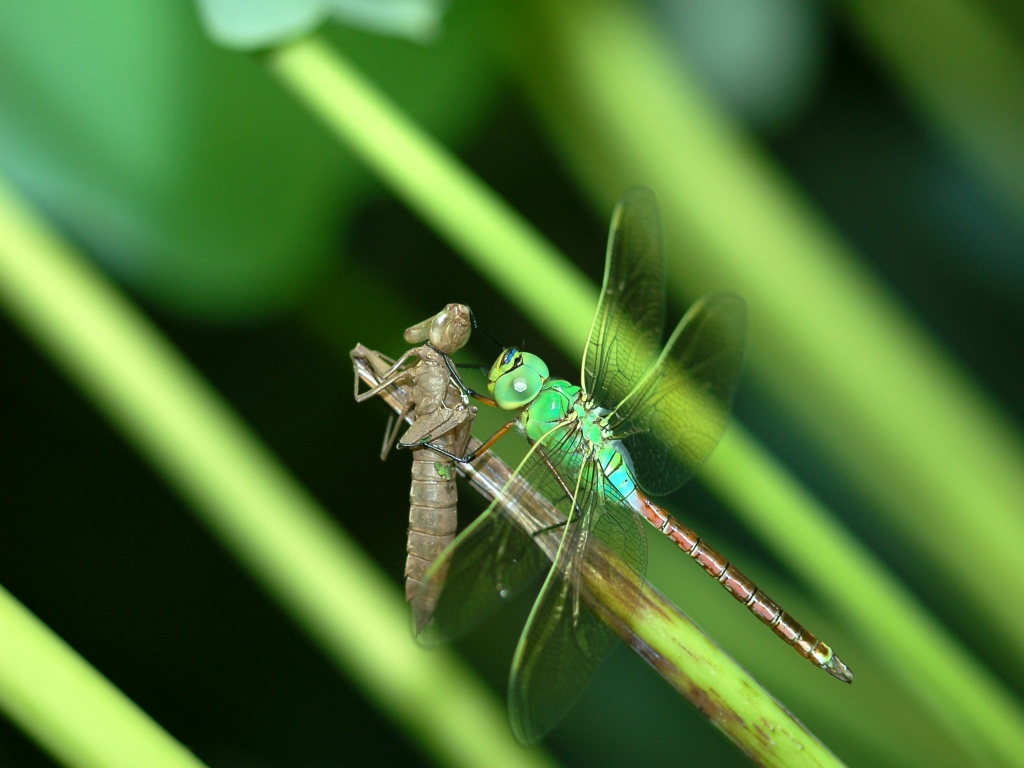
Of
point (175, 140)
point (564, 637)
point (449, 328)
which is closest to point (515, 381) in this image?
point (449, 328)

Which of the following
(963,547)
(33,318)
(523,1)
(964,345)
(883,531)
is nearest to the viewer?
(33,318)

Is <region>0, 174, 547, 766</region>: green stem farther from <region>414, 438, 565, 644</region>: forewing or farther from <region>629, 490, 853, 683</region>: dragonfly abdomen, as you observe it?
<region>629, 490, 853, 683</region>: dragonfly abdomen

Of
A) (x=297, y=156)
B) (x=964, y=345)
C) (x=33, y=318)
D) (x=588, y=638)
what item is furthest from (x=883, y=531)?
(x=33, y=318)

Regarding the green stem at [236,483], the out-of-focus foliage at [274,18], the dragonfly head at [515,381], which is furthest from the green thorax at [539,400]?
the out-of-focus foliage at [274,18]

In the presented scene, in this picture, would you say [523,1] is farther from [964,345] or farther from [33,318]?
[964,345]

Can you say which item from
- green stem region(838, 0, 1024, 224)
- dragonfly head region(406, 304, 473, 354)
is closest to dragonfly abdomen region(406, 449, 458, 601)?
dragonfly head region(406, 304, 473, 354)

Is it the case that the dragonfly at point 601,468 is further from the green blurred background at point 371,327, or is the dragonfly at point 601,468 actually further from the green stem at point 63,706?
the green stem at point 63,706
